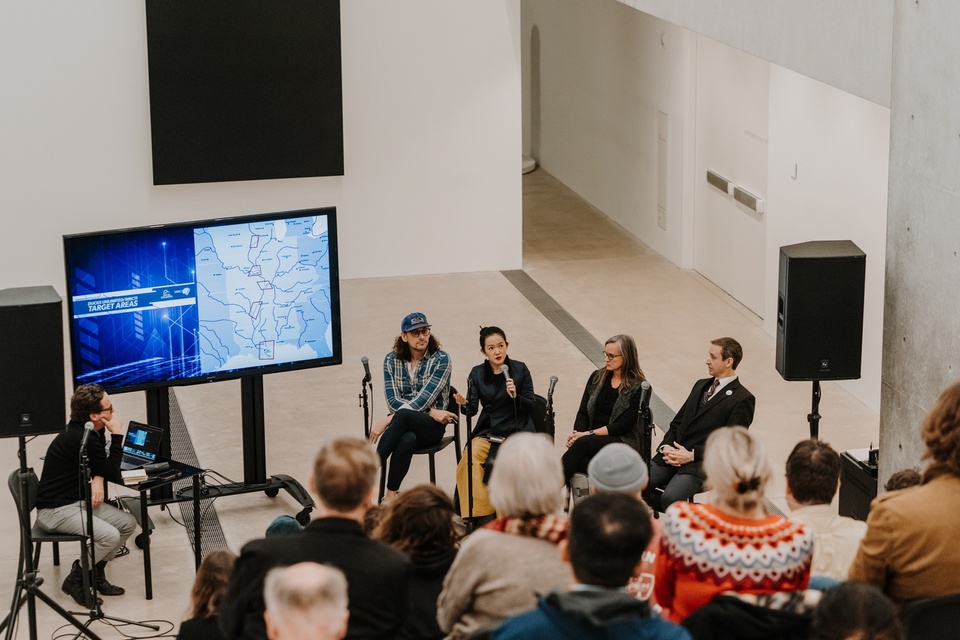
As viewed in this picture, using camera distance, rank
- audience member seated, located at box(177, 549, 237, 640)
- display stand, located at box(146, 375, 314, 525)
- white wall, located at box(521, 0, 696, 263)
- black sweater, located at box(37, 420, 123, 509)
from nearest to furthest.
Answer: audience member seated, located at box(177, 549, 237, 640) → black sweater, located at box(37, 420, 123, 509) → display stand, located at box(146, 375, 314, 525) → white wall, located at box(521, 0, 696, 263)

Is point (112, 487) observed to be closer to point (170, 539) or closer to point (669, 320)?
point (170, 539)

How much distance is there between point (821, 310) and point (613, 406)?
1.23m

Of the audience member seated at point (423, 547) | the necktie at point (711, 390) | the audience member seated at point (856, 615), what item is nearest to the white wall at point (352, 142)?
the necktie at point (711, 390)

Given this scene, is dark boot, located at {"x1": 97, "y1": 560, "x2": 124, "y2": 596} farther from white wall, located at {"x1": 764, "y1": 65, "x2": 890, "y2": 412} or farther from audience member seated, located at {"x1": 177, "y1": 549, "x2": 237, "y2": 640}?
white wall, located at {"x1": 764, "y1": 65, "x2": 890, "y2": 412}

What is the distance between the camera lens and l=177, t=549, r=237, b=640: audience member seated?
3.91m

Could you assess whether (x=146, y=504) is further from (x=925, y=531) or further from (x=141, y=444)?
(x=925, y=531)

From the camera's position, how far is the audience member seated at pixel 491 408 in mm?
7117

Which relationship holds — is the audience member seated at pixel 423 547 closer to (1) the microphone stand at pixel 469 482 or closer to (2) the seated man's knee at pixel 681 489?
(2) the seated man's knee at pixel 681 489

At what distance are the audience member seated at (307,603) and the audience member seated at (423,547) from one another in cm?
72

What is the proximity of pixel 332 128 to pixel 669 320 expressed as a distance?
12.1 ft

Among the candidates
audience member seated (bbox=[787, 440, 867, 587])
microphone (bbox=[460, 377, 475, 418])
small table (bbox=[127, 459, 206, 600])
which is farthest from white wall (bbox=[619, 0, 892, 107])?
small table (bbox=[127, 459, 206, 600])

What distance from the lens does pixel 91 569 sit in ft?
20.9

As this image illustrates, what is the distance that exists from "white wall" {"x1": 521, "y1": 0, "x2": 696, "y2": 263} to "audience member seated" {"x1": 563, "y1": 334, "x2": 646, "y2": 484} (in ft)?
20.0

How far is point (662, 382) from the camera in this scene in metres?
9.78
